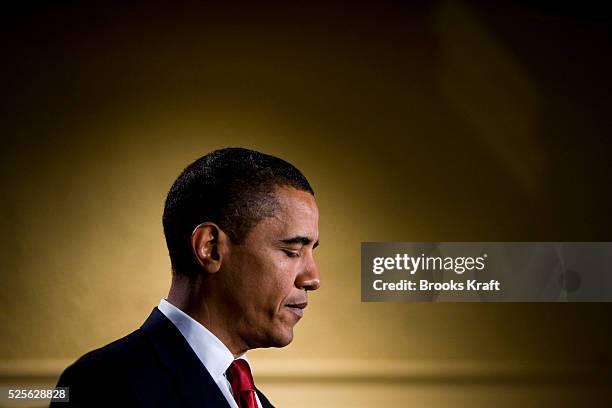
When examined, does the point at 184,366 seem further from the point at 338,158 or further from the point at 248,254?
the point at 338,158

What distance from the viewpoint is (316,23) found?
2676 millimetres

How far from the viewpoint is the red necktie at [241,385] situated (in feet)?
3.28

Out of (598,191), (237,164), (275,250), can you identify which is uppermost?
(598,191)

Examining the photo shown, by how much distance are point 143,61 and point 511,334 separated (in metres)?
1.45

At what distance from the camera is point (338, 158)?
261cm

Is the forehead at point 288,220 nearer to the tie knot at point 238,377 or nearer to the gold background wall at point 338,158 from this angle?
the tie knot at point 238,377

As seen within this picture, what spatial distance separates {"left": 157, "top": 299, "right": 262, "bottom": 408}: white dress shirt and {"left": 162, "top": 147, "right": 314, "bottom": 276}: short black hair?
0.20 feet

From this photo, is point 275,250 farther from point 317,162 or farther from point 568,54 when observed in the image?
point 568,54

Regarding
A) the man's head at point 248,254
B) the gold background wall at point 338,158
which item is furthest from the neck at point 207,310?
the gold background wall at point 338,158

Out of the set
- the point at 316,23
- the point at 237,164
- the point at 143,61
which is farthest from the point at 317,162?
the point at 237,164

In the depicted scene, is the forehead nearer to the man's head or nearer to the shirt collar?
the man's head

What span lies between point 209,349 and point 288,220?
7.1 inches

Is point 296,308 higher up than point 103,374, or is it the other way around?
point 296,308

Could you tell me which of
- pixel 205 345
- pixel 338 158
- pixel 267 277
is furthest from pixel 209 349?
pixel 338 158
